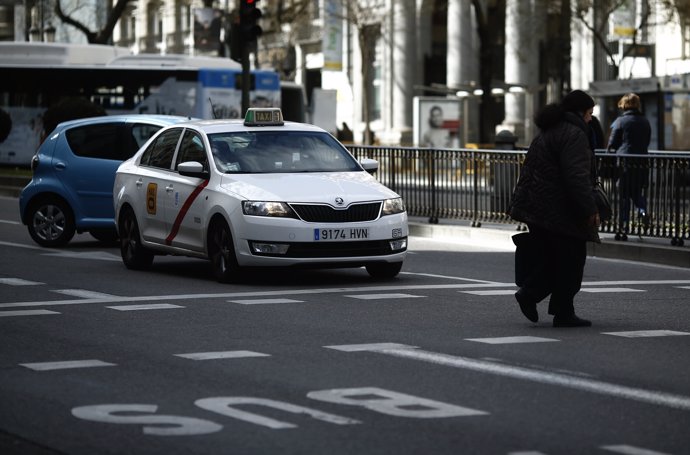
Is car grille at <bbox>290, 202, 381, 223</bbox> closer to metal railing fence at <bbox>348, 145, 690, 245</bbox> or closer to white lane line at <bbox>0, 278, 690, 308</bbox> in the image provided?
white lane line at <bbox>0, 278, 690, 308</bbox>

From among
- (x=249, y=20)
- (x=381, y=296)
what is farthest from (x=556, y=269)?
(x=249, y=20)

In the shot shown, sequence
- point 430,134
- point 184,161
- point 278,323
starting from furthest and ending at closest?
point 430,134, point 184,161, point 278,323

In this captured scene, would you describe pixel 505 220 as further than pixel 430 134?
No

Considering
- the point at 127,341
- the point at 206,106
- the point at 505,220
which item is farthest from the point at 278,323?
the point at 206,106

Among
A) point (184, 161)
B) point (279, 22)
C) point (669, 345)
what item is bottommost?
point (669, 345)

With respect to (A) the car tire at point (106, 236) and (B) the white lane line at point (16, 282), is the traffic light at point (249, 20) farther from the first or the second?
(B) the white lane line at point (16, 282)

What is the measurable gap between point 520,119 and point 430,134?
436 inches

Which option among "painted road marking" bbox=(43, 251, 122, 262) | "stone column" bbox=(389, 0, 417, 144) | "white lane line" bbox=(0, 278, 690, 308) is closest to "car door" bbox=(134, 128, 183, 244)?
"painted road marking" bbox=(43, 251, 122, 262)

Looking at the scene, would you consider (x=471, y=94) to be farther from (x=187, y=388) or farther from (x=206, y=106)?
(x=187, y=388)

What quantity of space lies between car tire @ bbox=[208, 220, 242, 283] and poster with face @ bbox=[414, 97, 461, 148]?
97.5ft

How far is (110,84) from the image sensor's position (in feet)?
137

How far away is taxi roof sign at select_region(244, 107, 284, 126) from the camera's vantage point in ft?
51.6

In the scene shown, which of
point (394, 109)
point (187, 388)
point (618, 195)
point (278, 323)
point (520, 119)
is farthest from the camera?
point (394, 109)

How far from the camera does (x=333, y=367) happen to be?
9195 mm
